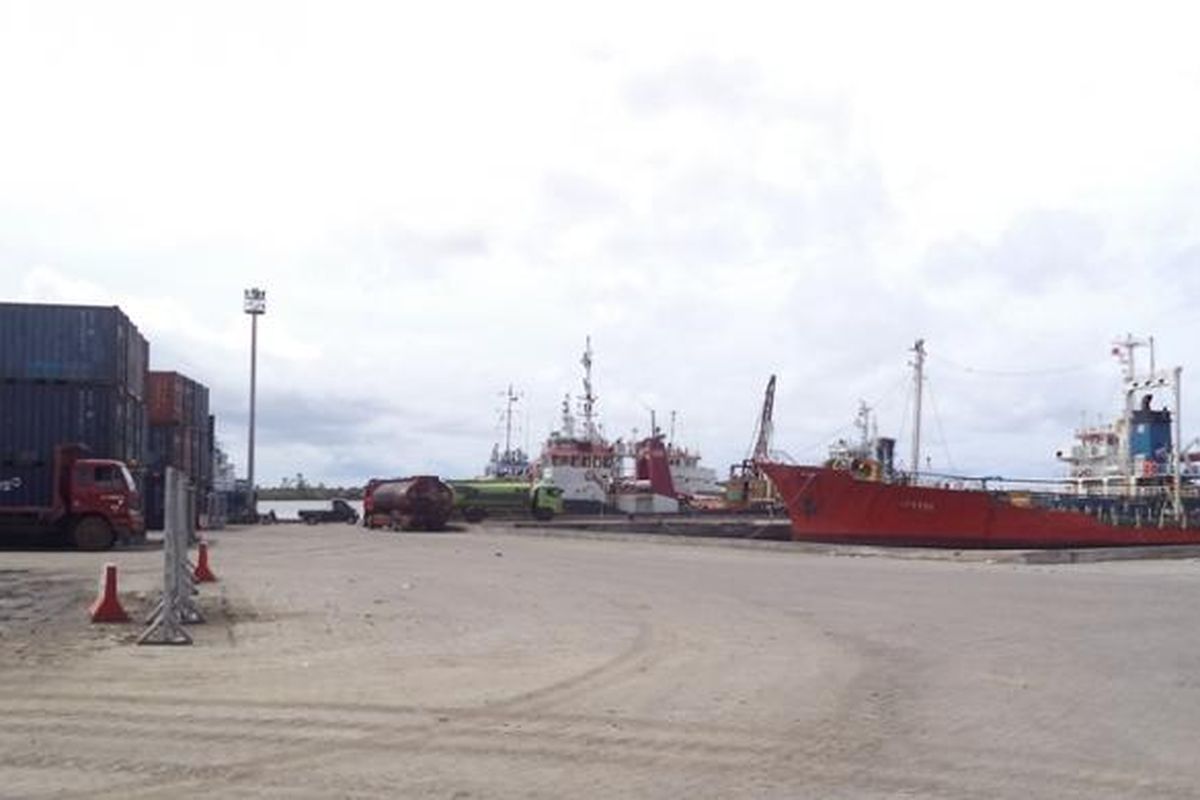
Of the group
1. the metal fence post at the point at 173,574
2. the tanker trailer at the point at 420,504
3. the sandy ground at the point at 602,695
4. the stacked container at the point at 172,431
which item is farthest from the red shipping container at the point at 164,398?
the metal fence post at the point at 173,574

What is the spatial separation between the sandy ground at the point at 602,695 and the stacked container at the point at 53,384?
14499mm

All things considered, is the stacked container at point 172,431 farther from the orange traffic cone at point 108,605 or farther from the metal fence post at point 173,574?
the metal fence post at point 173,574

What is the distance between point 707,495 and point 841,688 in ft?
254

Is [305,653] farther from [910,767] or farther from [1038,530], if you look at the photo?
[1038,530]

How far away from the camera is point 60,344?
35.9 m

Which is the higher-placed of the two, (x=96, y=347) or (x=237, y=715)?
(x=96, y=347)

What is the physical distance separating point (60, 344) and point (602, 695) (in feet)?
97.1

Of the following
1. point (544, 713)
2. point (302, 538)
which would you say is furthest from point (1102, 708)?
point (302, 538)

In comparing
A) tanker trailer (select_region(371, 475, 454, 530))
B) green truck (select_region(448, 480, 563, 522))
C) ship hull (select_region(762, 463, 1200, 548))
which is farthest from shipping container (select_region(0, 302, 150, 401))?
green truck (select_region(448, 480, 563, 522))

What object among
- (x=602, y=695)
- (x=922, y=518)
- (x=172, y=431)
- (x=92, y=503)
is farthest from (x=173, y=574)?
(x=172, y=431)

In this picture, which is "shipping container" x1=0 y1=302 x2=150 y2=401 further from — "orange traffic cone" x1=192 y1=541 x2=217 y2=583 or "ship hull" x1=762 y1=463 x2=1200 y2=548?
"ship hull" x1=762 y1=463 x2=1200 y2=548

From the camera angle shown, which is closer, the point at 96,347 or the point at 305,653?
the point at 305,653

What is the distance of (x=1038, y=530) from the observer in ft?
136

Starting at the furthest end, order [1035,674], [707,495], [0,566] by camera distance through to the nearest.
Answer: [707,495] → [0,566] → [1035,674]
